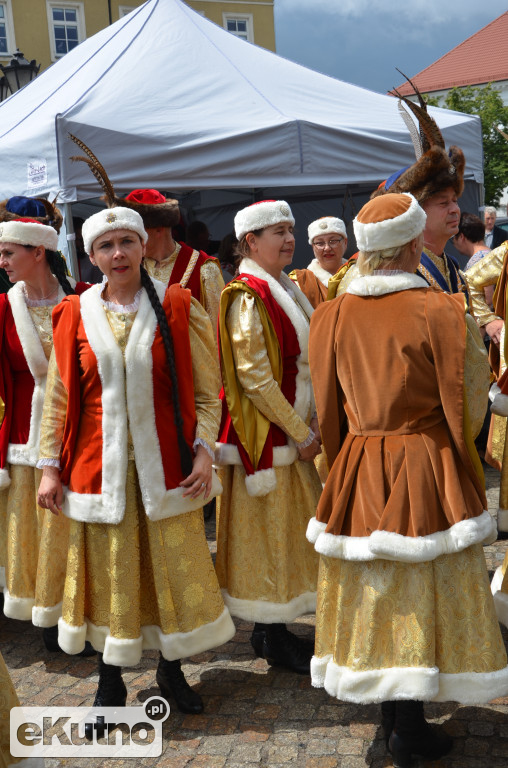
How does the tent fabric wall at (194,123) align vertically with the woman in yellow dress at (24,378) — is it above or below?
above

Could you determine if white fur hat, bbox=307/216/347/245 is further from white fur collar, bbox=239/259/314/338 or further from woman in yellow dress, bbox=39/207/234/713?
woman in yellow dress, bbox=39/207/234/713

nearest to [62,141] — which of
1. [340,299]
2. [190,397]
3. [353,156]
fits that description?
[353,156]

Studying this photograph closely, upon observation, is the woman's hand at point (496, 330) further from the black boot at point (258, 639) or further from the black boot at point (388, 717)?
the black boot at point (388, 717)

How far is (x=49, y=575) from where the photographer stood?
3.39 metres

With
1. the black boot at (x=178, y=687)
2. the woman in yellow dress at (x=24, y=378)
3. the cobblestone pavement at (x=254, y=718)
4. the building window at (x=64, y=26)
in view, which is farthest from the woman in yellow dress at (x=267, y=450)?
the building window at (x=64, y=26)

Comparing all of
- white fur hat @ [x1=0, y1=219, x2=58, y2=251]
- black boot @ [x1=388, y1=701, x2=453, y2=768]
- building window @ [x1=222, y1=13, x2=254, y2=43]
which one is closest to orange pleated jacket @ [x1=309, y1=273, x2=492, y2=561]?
black boot @ [x1=388, y1=701, x2=453, y2=768]

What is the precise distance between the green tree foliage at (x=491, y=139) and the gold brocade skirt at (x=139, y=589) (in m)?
20.6

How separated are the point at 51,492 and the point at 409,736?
4.92 ft

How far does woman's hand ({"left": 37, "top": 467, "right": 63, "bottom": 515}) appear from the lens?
120 inches

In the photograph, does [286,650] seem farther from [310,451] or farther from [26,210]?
[26,210]

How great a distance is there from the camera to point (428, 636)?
A: 2434 millimetres

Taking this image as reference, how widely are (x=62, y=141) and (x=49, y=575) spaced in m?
3.46

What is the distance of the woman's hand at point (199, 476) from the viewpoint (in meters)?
2.99

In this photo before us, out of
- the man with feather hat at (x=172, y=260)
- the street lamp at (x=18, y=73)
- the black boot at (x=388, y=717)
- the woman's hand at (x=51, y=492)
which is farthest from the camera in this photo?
the street lamp at (x=18, y=73)
